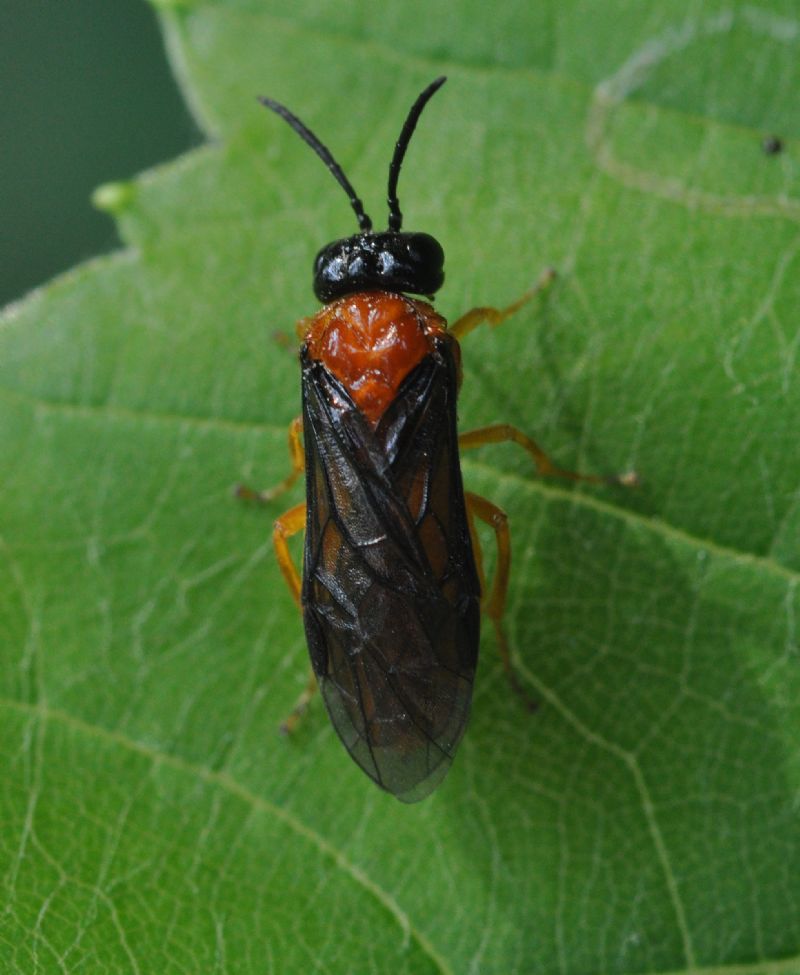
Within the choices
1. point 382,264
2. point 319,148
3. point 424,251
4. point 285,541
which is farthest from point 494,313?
point 285,541

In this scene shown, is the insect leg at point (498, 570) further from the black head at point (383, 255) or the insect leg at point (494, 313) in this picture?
the black head at point (383, 255)

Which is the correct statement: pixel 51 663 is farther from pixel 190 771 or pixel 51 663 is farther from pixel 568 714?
pixel 568 714

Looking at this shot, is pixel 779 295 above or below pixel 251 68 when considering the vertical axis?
below

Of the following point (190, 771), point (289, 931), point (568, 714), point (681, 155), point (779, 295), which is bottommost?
point (289, 931)

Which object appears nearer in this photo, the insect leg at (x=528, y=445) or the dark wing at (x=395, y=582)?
the dark wing at (x=395, y=582)

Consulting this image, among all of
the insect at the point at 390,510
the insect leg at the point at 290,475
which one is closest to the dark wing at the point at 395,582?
the insect at the point at 390,510

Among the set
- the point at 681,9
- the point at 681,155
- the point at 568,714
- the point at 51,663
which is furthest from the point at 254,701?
the point at 681,9
